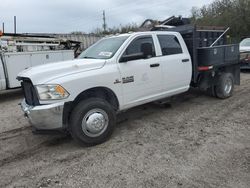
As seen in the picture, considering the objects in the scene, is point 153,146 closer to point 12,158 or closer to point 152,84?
point 152,84

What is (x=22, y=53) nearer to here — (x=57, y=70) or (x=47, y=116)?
(x=57, y=70)

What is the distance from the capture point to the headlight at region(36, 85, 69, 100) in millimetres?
4332

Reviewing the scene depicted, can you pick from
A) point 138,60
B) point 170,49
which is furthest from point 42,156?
point 170,49

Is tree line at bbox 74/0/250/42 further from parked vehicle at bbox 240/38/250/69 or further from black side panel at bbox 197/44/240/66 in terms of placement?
black side panel at bbox 197/44/240/66

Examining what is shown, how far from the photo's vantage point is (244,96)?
7953mm

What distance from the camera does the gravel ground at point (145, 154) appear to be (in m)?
3.61

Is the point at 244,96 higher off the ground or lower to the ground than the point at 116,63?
lower

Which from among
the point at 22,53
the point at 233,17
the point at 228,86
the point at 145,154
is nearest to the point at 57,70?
the point at 145,154

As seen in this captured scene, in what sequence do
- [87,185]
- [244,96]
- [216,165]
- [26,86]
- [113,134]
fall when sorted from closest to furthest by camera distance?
[87,185], [216,165], [26,86], [113,134], [244,96]

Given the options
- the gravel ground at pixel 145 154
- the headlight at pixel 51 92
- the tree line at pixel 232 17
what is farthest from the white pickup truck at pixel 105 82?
the tree line at pixel 232 17

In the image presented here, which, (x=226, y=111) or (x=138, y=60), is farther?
(x=226, y=111)

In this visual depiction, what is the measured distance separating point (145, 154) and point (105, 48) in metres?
2.49

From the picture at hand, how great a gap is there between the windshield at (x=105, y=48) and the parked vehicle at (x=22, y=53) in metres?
4.59

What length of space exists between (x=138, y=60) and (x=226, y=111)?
2671 mm
